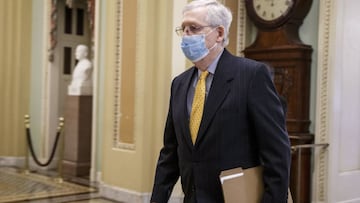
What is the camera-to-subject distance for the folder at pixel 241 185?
199 centimetres

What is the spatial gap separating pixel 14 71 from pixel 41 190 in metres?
3.16

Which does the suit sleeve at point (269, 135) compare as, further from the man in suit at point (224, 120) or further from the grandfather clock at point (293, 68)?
the grandfather clock at point (293, 68)

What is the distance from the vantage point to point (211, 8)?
7.02 ft

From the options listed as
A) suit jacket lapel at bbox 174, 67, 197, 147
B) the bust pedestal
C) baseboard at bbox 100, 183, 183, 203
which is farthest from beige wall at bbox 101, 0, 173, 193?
suit jacket lapel at bbox 174, 67, 197, 147

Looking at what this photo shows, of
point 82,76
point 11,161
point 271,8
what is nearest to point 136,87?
point 271,8

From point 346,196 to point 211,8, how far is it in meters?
3.90

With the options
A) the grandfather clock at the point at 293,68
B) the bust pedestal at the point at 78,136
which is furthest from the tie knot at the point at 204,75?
the bust pedestal at the point at 78,136

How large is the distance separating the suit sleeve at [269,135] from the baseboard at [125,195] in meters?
4.05

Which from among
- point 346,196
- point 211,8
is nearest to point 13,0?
point 346,196

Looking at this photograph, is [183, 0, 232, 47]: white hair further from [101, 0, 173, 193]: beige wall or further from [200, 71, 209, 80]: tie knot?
[101, 0, 173, 193]: beige wall

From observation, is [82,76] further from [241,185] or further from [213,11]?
[241,185]

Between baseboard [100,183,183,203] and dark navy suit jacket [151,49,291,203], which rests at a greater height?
dark navy suit jacket [151,49,291,203]

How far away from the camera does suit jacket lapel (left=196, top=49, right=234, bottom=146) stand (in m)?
2.13

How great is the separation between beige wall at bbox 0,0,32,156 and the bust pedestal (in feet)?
5.05
